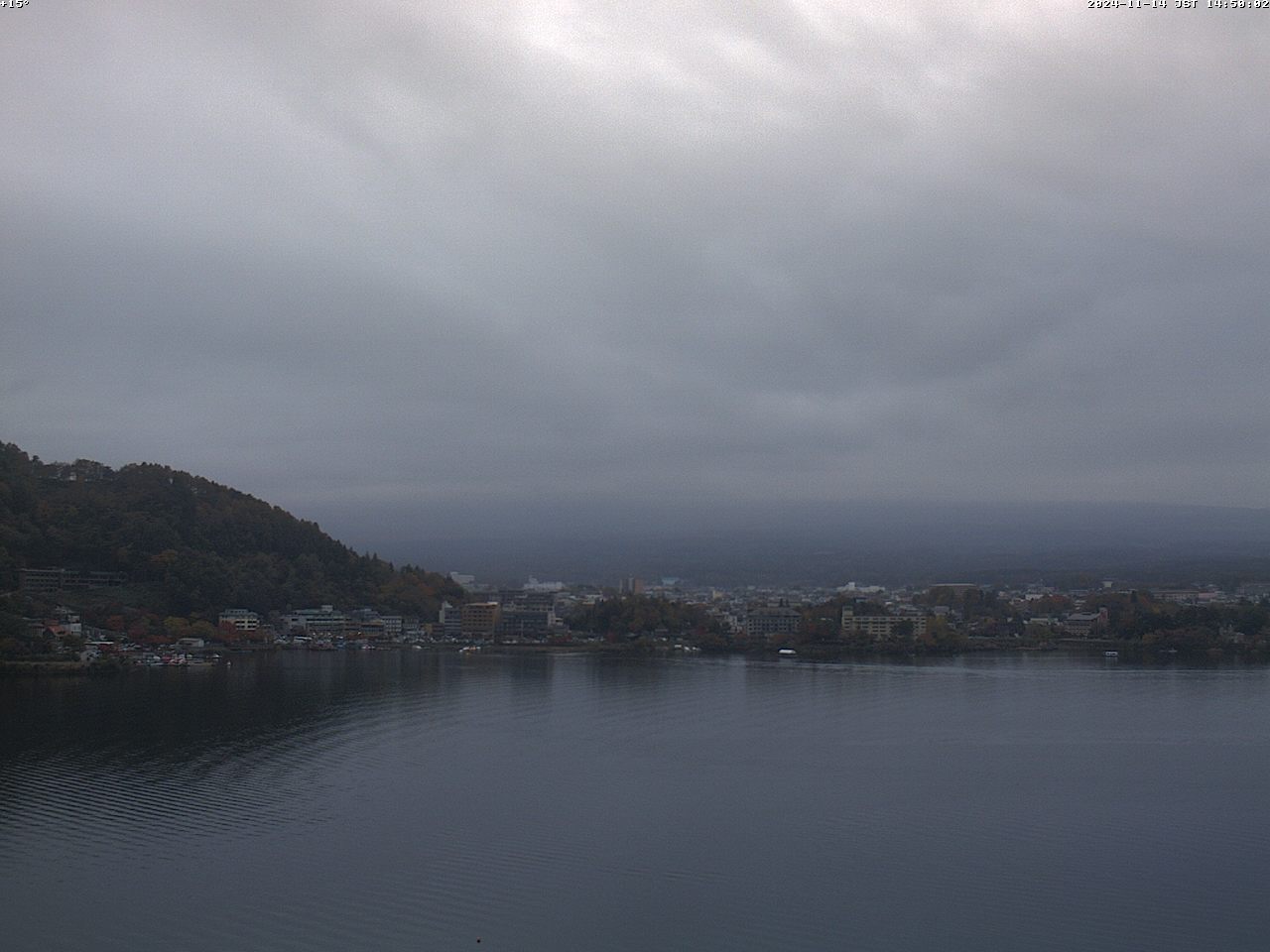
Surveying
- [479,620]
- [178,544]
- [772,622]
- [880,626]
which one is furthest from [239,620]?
[880,626]

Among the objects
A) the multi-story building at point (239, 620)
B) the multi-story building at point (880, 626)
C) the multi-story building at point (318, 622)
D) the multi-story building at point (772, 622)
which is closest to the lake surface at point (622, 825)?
the multi-story building at point (239, 620)

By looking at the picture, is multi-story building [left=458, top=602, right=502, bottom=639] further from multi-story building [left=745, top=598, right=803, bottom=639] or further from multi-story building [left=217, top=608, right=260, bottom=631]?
multi-story building [left=745, top=598, right=803, bottom=639]

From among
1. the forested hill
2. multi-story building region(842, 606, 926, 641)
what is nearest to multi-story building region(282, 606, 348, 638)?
the forested hill

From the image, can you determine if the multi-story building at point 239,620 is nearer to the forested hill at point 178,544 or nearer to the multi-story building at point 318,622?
the forested hill at point 178,544

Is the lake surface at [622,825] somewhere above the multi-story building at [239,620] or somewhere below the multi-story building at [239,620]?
below

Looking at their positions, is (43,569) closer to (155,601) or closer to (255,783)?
(155,601)

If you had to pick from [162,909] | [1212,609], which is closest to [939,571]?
[1212,609]
